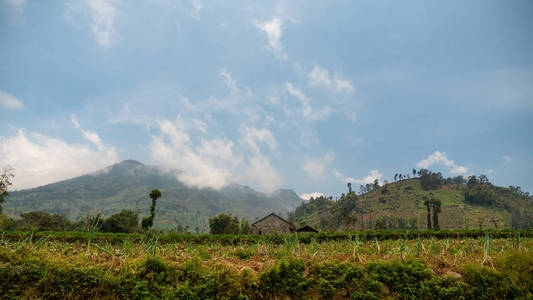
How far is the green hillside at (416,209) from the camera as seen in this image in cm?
8931

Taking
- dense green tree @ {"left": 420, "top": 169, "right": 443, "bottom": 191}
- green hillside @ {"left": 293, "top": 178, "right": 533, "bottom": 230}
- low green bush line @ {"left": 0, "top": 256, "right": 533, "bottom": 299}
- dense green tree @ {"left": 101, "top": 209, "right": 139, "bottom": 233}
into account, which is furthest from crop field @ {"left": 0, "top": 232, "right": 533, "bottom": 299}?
dense green tree @ {"left": 420, "top": 169, "right": 443, "bottom": 191}

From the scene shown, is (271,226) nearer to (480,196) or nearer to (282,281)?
(282,281)

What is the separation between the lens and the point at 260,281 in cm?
389

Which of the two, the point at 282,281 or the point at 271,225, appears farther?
the point at 271,225

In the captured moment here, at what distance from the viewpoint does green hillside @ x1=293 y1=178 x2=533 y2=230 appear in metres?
89.3

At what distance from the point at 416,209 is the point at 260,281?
127 m

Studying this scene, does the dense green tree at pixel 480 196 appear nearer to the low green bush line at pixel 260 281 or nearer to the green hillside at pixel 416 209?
the green hillside at pixel 416 209

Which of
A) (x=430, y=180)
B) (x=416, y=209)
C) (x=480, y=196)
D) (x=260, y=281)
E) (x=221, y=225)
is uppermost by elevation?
(x=430, y=180)

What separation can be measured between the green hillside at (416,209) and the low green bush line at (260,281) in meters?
64.8

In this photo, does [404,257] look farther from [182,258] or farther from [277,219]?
[277,219]

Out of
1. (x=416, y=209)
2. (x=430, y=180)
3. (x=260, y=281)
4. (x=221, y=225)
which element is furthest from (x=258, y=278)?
(x=430, y=180)

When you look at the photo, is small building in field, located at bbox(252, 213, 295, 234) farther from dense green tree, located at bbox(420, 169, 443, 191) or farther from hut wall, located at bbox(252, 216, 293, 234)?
dense green tree, located at bbox(420, 169, 443, 191)

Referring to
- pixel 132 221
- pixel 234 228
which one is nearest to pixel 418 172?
pixel 234 228

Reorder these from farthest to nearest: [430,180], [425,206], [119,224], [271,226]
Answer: [430,180]
[425,206]
[119,224]
[271,226]
